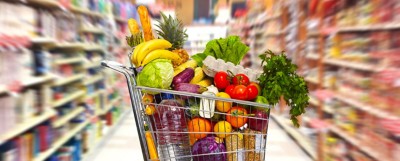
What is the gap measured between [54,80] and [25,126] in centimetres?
72

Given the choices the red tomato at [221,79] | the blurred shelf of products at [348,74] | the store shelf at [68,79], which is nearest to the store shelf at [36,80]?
the store shelf at [68,79]

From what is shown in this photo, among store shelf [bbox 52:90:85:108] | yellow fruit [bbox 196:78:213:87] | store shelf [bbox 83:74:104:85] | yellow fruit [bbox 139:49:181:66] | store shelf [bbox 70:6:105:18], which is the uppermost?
store shelf [bbox 70:6:105:18]

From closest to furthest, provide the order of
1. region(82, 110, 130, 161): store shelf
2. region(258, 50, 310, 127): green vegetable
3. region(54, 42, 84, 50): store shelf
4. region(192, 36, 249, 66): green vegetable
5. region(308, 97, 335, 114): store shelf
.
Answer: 1. region(258, 50, 310, 127): green vegetable
2. region(192, 36, 249, 66): green vegetable
3. region(54, 42, 84, 50): store shelf
4. region(308, 97, 335, 114): store shelf
5. region(82, 110, 130, 161): store shelf

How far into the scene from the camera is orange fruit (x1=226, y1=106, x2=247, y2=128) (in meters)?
1.34

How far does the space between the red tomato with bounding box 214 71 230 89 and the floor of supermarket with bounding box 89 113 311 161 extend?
2.68 m

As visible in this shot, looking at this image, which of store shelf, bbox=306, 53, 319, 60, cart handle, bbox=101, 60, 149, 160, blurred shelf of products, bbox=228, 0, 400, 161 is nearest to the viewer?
cart handle, bbox=101, 60, 149, 160

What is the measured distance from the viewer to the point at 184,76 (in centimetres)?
139

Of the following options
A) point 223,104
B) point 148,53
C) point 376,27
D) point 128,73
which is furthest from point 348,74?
point 128,73

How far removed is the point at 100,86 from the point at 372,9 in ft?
10.6

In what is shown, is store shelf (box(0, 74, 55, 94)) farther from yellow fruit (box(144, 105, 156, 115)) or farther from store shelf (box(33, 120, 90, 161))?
yellow fruit (box(144, 105, 156, 115))

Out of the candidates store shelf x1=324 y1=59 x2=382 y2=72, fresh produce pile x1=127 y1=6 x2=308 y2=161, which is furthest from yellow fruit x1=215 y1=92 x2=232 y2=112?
store shelf x1=324 y1=59 x2=382 y2=72

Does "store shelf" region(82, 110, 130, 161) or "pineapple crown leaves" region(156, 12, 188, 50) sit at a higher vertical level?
"pineapple crown leaves" region(156, 12, 188, 50)

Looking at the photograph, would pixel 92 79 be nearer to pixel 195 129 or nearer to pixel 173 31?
pixel 173 31

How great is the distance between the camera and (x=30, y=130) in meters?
2.63
